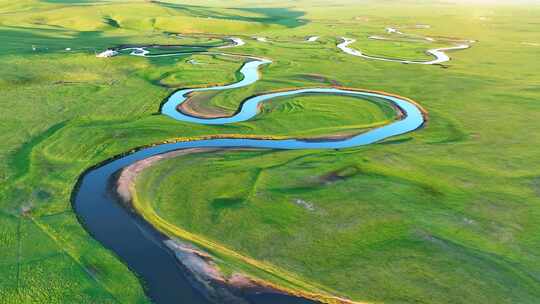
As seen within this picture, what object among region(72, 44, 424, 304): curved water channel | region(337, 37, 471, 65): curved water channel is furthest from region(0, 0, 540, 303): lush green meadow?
region(337, 37, 471, 65): curved water channel

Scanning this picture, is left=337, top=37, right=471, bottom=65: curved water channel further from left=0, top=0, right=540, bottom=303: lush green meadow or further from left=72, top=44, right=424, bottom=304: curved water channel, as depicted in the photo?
left=72, top=44, right=424, bottom=304: curved water channel

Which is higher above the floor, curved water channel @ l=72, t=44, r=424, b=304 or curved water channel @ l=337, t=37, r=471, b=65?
curved water channel @ l=337, t=37, r=471, b=65

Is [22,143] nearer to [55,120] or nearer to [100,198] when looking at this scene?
[55,120]

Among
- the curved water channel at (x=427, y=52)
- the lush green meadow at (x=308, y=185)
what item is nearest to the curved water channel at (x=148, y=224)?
the lush green meadow at (x=308, y=185)

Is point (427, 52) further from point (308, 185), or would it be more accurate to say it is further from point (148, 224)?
point (148, 224)

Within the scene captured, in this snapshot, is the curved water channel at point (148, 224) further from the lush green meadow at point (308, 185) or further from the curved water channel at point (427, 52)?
the curved water channel at point (427, 52)

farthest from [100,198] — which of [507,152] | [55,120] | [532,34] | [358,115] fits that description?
[532,34]

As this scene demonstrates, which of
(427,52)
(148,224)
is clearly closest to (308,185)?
Result: (148,224)
